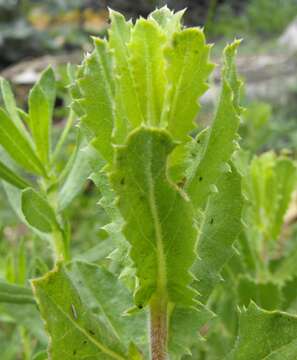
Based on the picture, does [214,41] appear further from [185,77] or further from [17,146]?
[185,77]

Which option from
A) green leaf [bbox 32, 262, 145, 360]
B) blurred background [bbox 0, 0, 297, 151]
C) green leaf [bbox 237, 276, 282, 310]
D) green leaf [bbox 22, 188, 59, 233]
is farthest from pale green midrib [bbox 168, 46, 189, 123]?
blurred background [bbox 0, 0, 297, 151]

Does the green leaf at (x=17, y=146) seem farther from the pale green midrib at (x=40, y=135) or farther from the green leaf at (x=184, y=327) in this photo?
the green leaf at (x=184, y=327)

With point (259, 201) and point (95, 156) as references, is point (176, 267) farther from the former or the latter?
point (259, 201)

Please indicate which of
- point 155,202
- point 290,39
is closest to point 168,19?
point 155,202

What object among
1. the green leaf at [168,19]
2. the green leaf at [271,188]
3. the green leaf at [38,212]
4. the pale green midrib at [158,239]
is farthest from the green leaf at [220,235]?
the green leaf at [271,188]

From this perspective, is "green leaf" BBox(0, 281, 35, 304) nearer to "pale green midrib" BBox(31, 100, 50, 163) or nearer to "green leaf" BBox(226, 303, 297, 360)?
"pale green midrib" BBox(31, 100, 50, 163)

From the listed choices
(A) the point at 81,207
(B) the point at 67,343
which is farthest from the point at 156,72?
(A) the point at 81,207

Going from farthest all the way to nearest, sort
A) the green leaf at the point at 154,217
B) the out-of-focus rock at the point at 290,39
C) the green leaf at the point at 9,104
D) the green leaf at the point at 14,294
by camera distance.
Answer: the out-of-focus rock at the point at 290,39 → the green leaf at the point at 9,104 → the green leaf at the point at 14,294 → the green leaf at the point at 154,217
